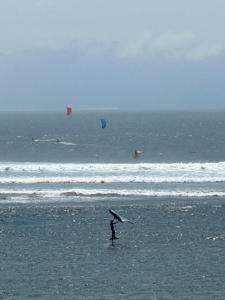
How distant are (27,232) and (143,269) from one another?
1026 centimetres

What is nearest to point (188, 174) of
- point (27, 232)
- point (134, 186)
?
point (134, 186)

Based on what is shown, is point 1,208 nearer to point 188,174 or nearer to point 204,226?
point 204,226

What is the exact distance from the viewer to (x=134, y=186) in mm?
71750

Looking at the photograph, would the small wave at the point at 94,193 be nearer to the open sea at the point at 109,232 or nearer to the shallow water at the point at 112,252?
the open sea at the point at 109,232

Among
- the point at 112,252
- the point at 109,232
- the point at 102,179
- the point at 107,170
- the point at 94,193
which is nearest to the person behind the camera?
the point at 112,252

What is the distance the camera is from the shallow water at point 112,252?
3934 cm

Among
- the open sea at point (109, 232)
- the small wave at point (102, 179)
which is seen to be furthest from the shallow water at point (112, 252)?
the small wave at point (102, 179)

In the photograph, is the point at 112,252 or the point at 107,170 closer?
the point at 112,252

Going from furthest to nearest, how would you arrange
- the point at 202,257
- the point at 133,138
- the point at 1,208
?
1. the point at 133,138
2. the point at 1,208
3. the point at 202,257

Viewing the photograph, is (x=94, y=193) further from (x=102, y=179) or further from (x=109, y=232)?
(x=109, y=232)

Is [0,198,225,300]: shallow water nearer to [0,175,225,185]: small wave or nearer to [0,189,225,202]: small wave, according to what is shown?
[0,189,225,202]: small wave

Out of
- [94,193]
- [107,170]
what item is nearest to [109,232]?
[94,193]

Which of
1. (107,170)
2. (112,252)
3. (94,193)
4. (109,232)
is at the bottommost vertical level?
(112,252)

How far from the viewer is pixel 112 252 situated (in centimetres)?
4628
